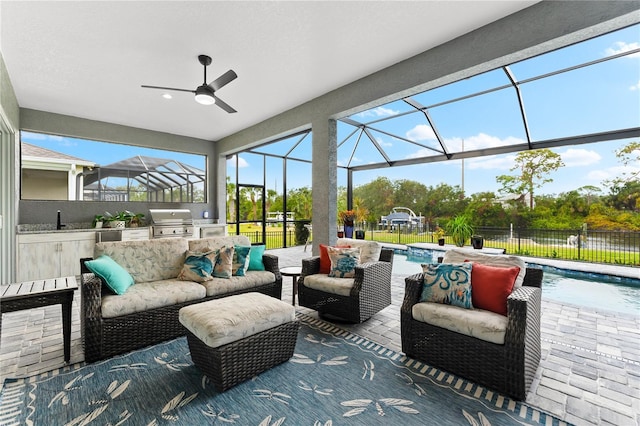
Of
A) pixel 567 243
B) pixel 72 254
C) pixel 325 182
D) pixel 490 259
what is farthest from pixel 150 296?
pixel 567 243

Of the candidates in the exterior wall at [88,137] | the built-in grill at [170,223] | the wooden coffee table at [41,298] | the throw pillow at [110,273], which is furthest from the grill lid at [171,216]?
the wooden coffee table at [41,298]

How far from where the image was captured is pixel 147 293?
2605mm

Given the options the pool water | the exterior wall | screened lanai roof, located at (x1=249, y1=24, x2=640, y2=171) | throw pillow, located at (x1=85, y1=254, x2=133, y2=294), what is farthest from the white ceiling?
the pool water

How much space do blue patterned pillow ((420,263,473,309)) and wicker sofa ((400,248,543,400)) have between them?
63 millimetres

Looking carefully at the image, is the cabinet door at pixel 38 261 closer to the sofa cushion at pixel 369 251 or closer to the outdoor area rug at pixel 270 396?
the outdoor area rug at pixel 270 396

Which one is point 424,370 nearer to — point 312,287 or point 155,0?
point 312,287

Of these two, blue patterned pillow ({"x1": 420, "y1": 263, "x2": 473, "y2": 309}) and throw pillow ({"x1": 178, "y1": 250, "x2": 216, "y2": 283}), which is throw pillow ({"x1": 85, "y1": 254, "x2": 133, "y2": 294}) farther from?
blue patterned pillow ({"x1": 420, "y1": 263, "x2": 473, "y2": 309})

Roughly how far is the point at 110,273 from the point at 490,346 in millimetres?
3134

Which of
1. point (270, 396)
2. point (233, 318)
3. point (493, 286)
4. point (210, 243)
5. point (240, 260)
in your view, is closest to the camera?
point (270, 396)

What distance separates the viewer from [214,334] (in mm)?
1865

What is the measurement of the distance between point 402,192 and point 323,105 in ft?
15.1

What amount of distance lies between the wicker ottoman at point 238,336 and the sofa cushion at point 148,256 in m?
1.19

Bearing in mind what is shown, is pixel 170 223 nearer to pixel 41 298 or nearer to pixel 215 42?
pixel 41 298

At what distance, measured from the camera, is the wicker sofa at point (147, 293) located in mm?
2305
